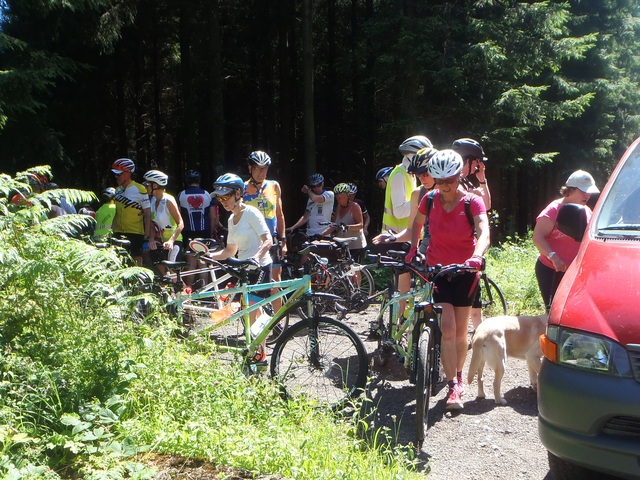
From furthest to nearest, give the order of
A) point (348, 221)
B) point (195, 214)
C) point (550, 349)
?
point (348, 221) → point (195, 214) → point (550, 349)

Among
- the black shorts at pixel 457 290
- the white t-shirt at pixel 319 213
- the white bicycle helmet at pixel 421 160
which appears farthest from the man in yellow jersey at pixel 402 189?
the white t-shirt at pixel 319 213

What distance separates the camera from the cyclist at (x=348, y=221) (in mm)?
11656

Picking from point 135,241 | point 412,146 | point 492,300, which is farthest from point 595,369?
point 135,241

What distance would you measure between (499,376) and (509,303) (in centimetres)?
405

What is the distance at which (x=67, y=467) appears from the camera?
160 inches

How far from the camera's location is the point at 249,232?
7148mm

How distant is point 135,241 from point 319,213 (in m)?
3.31

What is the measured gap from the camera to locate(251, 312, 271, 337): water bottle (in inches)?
253

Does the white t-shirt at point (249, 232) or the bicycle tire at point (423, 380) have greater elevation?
the white t-shirt at point (249, 232)

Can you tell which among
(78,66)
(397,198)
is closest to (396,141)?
(78,66)

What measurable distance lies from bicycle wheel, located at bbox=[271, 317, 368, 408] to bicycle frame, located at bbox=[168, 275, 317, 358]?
191 mm

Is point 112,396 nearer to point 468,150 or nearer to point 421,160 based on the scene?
point 421,160

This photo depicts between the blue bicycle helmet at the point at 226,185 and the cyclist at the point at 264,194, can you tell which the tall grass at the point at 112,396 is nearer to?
the blue bicycle helmet at the point at 226,185

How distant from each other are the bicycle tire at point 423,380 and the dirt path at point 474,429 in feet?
0.53
